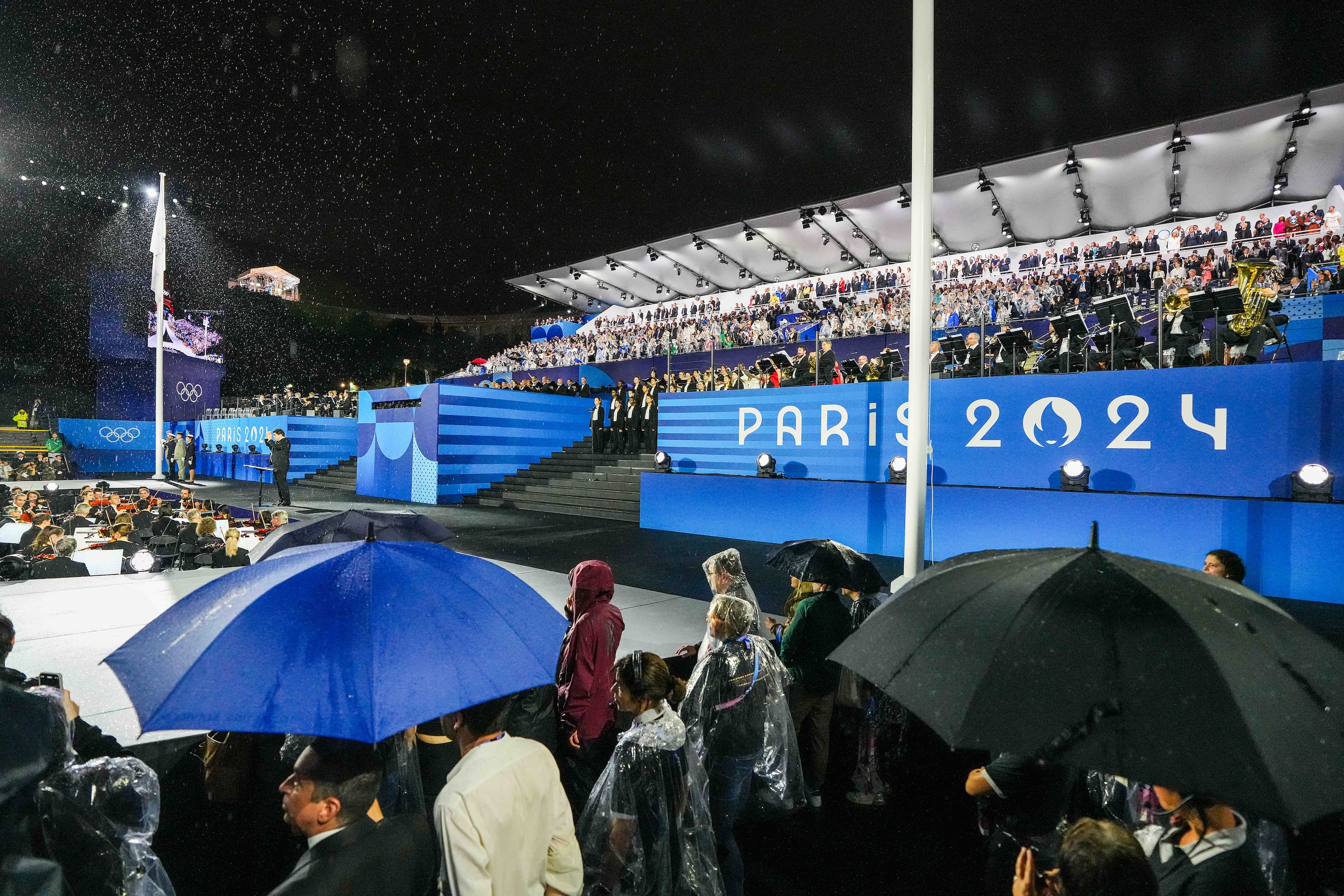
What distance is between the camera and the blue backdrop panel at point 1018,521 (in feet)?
24.5

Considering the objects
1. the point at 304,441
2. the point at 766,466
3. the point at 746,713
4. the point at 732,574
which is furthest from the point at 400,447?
the point at 746,713

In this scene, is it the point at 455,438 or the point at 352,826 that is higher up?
the point at 455,438

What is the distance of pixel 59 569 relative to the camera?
709cm

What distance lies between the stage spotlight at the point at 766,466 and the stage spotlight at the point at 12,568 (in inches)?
395

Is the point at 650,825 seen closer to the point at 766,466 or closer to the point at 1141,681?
the point at 1141,681

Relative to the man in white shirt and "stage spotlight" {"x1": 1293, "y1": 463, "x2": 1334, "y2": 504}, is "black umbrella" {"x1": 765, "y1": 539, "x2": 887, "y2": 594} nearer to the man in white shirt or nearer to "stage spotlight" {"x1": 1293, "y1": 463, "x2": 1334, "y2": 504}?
the man in white shirt

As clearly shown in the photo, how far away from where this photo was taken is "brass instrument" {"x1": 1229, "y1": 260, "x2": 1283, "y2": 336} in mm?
8445

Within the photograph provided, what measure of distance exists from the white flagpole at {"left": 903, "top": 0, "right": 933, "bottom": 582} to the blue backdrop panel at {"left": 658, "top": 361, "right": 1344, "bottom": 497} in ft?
19.2

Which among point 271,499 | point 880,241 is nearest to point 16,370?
point 271,499

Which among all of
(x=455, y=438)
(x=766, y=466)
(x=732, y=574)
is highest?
(x=455, y=438)

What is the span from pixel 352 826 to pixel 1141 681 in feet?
6.05

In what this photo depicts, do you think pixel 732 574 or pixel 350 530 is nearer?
pixel 732 574

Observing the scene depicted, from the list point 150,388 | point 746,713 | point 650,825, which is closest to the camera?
point 650,825

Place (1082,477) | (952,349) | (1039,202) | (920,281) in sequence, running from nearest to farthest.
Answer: (920,281)
(1082,477)
(952,349)
(1039,202)
